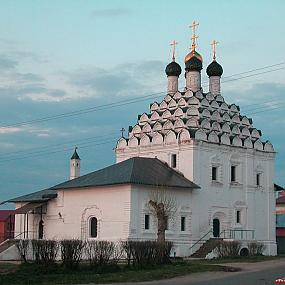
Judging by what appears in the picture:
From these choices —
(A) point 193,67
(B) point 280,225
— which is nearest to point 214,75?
(A) point 193,67

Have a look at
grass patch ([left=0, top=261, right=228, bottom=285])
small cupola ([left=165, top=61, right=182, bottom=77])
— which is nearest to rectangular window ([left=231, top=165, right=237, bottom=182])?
small cupola ([left=165, top=61, right=182, bottom=77])

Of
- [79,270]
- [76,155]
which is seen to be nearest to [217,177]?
[76,155]

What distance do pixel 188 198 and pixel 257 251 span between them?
5307 millimetres

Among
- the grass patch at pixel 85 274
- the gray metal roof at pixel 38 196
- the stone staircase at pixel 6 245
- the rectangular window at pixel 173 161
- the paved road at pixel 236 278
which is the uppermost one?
the rectangular window at pixel 173 161

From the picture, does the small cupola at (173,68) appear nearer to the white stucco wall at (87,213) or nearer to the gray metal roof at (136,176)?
the gray metal roof at (136,176)

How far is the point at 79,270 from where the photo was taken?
2344 cm

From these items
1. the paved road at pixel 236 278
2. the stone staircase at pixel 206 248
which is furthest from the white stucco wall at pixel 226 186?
the paved road at pixel 236 278

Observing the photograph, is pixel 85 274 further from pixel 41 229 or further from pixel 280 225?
pixel 280 225

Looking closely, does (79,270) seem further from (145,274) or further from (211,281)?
(211,281)

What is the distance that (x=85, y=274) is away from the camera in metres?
22.4

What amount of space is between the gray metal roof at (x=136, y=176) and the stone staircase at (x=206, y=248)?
3455 millimetres

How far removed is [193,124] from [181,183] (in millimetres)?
4781

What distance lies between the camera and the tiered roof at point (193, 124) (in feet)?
138

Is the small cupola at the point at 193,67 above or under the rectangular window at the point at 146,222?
above
